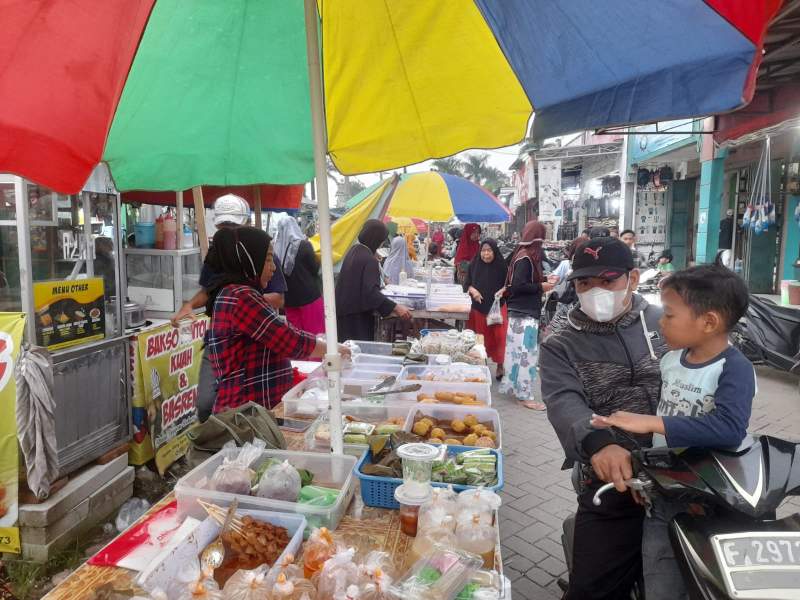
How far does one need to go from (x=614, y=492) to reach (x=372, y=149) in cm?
176

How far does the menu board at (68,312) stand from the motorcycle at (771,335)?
22.4 ft

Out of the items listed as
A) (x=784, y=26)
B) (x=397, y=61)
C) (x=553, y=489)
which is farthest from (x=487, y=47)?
(x=784, y=26)

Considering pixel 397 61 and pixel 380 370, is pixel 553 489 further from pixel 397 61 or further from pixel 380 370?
pixel 397 61

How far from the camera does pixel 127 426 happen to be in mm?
4141

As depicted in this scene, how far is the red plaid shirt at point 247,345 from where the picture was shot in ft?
9.04

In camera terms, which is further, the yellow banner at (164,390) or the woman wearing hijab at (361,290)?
the woman wearing hijab at (361,290)

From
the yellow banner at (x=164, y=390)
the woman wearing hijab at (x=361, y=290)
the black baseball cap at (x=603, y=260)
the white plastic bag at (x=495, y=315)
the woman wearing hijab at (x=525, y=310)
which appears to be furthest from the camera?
the white plastic bag at (x=495, y=315)

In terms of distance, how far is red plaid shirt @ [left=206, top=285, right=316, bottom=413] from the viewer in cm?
276

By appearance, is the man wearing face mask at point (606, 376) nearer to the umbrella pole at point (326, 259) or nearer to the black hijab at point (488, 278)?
the umbrella pole at point (326, 259)

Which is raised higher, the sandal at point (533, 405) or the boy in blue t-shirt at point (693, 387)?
the boy in blue t-shirt at point (693, 387)

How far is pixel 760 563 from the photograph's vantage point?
1.42 meters

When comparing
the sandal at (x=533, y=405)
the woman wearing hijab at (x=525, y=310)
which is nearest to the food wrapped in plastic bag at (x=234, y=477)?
the woman wearing hijab at (x=525, y=310)

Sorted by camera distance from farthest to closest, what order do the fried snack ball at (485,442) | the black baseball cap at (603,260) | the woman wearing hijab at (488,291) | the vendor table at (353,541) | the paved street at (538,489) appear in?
the woman wearing hijab at (488,291) → the paved street at (538,489) → the fried snack ball at (485,442) → the black baseball cap at (603,260) → the vendor table at (353,541)

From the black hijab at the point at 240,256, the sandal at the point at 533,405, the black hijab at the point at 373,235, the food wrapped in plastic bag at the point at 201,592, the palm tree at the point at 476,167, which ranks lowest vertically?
the sandal at the point at 533,405
